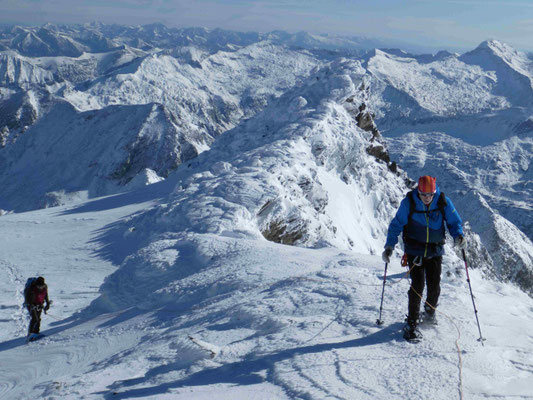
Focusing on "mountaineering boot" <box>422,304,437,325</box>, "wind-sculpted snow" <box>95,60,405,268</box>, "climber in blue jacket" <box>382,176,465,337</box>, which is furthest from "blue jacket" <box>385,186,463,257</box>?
"wind-sculpted snow" <box>95,60,405,268</box>

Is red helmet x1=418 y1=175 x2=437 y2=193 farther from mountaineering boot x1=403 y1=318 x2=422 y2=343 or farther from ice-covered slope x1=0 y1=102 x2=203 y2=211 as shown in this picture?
ice-covered slope x1=0 y1=102 x2=203 y2=211

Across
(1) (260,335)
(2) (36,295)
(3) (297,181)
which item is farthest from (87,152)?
(1) (260,335)

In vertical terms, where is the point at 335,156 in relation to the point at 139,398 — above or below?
above

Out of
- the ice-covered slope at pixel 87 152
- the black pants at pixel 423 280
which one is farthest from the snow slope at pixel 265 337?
the ice-covered slope at pixel 87 152

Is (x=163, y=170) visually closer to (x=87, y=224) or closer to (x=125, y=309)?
(x=87, y=224)

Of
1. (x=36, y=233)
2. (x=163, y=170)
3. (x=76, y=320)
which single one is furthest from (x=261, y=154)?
(x=163, y=170)

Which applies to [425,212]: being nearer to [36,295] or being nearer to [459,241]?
[459,241]
